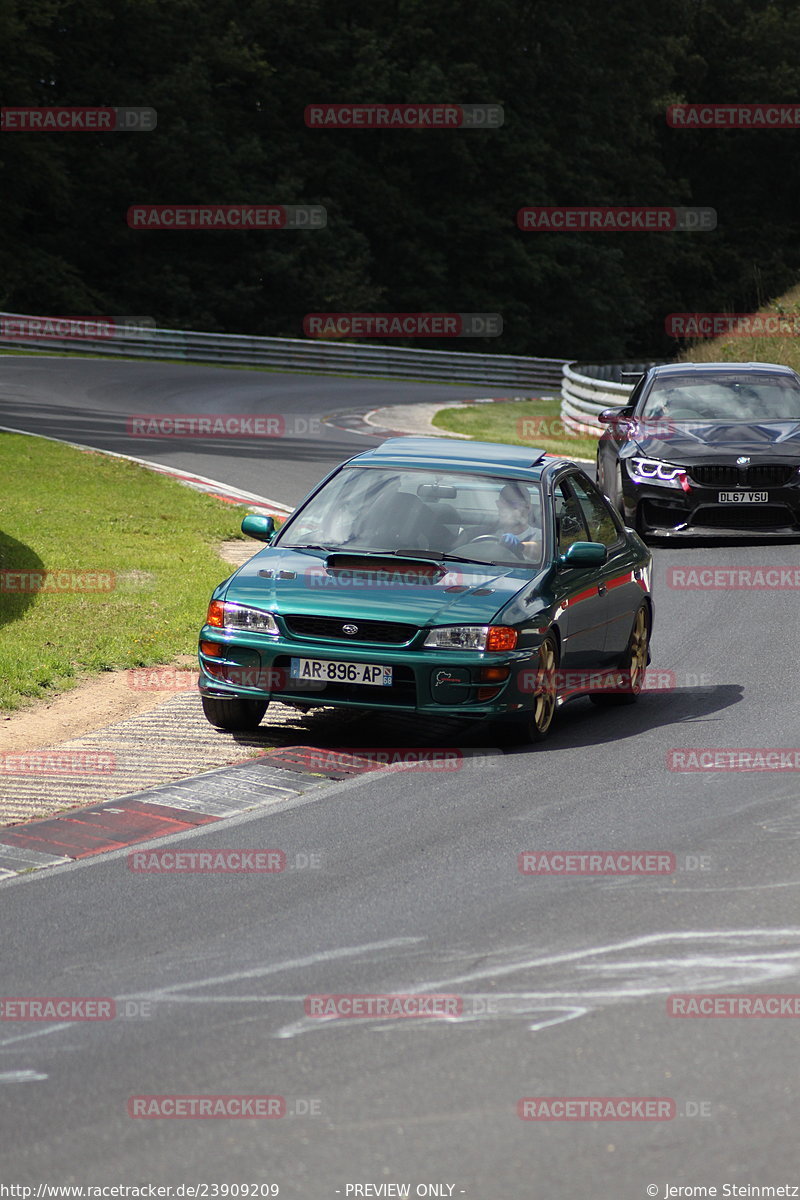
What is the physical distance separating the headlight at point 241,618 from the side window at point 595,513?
7.82 ft

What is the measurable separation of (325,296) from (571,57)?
61.5 ft

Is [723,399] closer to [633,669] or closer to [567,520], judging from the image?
[633,669]

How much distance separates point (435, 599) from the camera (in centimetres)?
934

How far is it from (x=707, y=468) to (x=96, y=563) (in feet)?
19.7

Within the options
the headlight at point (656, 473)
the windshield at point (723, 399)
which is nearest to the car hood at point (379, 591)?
the headlight at point (656, 473)

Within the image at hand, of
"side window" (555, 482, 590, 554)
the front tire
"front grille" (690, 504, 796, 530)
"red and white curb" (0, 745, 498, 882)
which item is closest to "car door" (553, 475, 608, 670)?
"side window" (555, 482, 590, 554)

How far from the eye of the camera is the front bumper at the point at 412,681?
9.16 meters

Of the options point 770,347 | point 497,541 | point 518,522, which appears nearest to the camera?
point 497,541

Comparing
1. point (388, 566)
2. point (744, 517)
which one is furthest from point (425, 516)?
point (744, 517)

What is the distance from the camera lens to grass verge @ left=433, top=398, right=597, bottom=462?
28.3 metres

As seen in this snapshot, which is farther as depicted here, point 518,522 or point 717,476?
point 717,476

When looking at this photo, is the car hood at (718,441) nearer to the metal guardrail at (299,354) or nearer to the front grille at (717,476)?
the front grille at (717,476)

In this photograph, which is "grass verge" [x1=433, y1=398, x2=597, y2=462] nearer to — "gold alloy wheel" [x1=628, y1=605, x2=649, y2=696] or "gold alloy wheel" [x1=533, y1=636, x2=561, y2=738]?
"gold alloy wheel" [x1=628, y1=605, x2=649, y2=696]

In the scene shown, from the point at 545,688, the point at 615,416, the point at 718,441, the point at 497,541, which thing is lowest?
the point at 545,688
